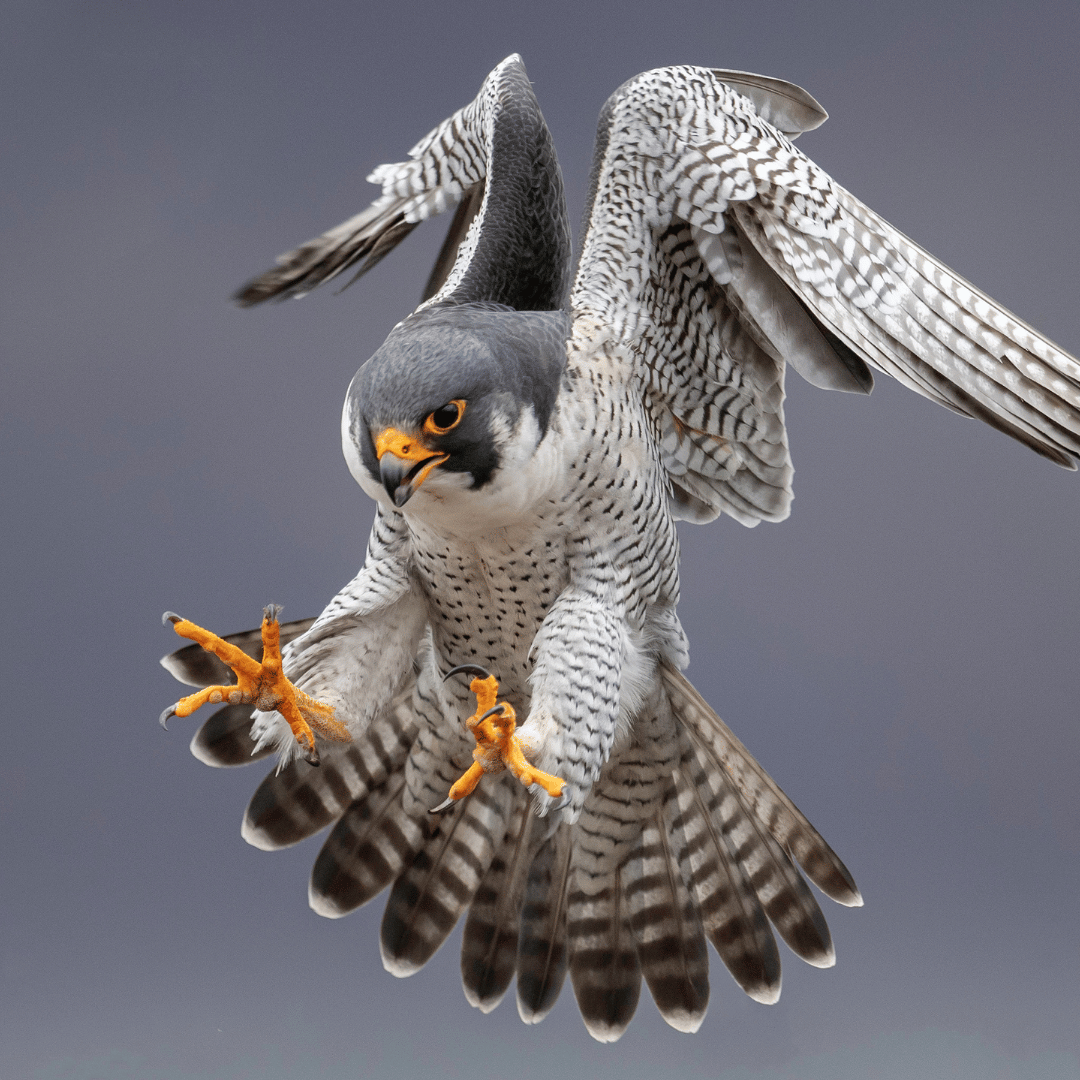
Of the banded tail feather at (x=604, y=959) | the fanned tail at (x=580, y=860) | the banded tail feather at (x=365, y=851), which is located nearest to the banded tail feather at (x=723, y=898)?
the fanned tail at (x=580, y=860)

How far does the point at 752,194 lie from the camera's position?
2.19m

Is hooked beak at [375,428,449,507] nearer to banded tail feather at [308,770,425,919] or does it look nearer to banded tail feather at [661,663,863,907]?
banded tail feather at [661,663,863,907]

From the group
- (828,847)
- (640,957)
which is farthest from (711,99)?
(640,957)

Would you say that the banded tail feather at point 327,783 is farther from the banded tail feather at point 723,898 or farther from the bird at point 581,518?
the banded tail feather at point 723,898

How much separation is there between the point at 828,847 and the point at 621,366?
3.47ft

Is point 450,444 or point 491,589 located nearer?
point 450,444

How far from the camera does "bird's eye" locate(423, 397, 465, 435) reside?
1895 mm

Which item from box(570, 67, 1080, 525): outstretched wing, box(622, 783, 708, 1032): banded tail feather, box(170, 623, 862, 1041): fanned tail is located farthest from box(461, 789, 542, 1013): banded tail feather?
box(570, 67, 1080, 525): outstretched wing

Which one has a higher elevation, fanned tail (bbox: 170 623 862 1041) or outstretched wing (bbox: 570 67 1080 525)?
outstretched wing (bbox: 570 67 1080 525)

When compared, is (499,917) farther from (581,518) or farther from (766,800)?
(581,518)

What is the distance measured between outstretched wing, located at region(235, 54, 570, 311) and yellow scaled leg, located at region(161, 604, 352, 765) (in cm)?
77

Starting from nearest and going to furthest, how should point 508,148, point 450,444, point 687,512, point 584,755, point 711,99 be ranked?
1. point 450,444
2. point 584,755
3. point 711,99
4. point 508,148
5. point 687,512

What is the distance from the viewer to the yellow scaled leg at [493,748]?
1987 mm

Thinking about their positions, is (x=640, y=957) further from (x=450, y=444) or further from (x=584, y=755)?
(x=450, y=444)
